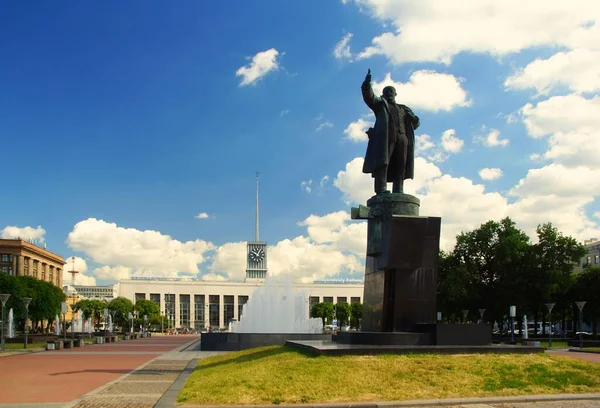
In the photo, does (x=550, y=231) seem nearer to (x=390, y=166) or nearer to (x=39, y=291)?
(x=390, y=166)

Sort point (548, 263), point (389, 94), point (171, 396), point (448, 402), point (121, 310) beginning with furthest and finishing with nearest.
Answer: point (121, 310)
point (548, 263)
point (389, 94)
point (171, 396)
point (448, 402)

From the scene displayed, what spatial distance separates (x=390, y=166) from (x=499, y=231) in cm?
4222

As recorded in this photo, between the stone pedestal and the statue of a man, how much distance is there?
1512 millimetres

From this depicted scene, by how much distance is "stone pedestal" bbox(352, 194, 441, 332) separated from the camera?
17875mm

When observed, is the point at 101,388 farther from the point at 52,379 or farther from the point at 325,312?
the point at 325,312

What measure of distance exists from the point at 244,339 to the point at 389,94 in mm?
17792

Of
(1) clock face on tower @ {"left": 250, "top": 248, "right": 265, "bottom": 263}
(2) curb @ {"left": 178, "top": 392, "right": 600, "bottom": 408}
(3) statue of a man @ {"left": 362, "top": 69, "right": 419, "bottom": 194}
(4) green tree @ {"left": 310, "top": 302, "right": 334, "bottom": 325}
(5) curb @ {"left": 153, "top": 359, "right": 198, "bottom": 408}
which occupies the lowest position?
(4) green tree @ {"left": 310, "top": 302, "right": 334, "bottom": 325}

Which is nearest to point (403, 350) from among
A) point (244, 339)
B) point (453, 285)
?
point (244, 339)

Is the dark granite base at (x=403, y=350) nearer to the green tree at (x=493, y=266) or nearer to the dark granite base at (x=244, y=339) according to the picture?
the dark granite base at (x=244, y=339)

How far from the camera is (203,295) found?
152 meters

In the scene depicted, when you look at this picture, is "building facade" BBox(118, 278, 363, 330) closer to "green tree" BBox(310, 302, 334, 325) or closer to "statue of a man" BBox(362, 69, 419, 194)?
"green tree" BBox(310, 302, 334, 325)

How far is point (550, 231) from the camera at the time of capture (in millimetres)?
55688

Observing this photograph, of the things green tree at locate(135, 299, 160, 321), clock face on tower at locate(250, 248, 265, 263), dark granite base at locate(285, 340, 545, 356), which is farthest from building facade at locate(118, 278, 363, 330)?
dark granite base at locate(285, 340, 545, 356)

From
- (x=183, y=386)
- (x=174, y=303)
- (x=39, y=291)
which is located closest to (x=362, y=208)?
(x=183, y=386)
